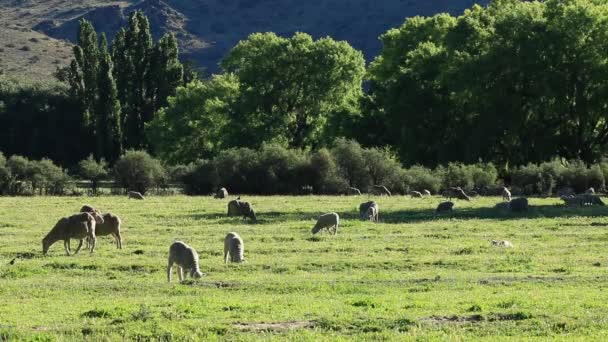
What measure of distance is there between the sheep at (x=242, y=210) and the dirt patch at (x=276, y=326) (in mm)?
23213

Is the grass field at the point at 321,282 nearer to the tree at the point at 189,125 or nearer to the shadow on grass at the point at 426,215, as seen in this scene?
the shadow on grass at the point at 426,215

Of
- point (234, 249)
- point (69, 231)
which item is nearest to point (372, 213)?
point (234, 249)

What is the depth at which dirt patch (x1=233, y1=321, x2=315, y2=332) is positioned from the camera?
58.2ft

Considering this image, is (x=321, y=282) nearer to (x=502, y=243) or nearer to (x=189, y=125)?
(x=502, y=243)

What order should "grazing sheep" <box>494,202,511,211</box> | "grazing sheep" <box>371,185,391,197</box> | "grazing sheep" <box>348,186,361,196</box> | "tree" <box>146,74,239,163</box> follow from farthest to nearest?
"tree" <box>146,74,239,163</box> < "grazing sheep" <box>348,186,361,196</box> < "grazing sheep" <box>371,185,391,197</box> < "grazing sheep" <box>494,202,511,211</box>

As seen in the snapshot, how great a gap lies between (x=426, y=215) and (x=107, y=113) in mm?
53155

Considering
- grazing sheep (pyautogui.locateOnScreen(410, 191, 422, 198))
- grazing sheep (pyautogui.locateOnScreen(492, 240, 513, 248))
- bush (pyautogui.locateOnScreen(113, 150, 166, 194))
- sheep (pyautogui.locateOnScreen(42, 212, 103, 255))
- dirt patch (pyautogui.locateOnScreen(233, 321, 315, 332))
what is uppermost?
bush (pyautogui.locateOnScreen(113, 150, 166, 194))

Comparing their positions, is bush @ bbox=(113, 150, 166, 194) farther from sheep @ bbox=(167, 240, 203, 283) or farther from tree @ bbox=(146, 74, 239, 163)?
sheep @ bbox=(167, 240, 203, 283)

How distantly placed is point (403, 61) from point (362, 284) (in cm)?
5920

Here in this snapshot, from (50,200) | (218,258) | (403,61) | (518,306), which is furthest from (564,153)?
(518,306)

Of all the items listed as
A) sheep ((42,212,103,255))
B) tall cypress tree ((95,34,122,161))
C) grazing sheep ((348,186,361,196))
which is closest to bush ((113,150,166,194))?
grazing sheep ((348,186,361,196))

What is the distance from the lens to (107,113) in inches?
3602

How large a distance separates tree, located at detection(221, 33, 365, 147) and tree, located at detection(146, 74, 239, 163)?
4.81 m

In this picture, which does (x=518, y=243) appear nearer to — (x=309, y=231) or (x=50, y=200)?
(x=309, y=231)
